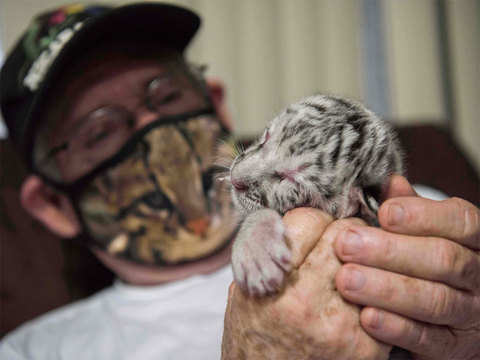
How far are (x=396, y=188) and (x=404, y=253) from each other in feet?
0.40

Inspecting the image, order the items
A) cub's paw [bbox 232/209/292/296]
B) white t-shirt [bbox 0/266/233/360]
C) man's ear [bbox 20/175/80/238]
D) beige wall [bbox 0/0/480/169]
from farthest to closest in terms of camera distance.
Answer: beige wall [bbox 0/0/480/169], man's ear [bbox 20/175/80/238], white t-shirt [bbox 0/266/233/360], cub's paw [bbox 232/209/292/296]

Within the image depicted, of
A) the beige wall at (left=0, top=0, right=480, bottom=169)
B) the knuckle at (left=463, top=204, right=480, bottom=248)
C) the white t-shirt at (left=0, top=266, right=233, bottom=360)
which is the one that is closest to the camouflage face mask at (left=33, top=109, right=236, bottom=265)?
the white t-shirt at (left=0, top=266, right=233, bottom=360)

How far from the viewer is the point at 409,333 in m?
0.59

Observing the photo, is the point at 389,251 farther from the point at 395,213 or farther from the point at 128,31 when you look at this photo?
the point at 128,31

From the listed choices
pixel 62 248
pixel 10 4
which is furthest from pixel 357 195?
pixel 10 4

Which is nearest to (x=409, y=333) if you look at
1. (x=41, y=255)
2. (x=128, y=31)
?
(x=128, y=31)

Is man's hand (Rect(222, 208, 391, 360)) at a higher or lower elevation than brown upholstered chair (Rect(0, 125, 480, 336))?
higher

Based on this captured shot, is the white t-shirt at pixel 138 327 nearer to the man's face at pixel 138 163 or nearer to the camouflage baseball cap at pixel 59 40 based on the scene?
the man's face at pixel 138 163

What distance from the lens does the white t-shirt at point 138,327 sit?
1105 mm

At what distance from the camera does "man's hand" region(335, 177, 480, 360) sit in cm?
57

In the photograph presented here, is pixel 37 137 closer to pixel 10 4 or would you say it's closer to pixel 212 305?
pixel 212 305

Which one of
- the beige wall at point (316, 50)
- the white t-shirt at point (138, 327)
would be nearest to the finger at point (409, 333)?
the white t-shirt at point (138, 327)

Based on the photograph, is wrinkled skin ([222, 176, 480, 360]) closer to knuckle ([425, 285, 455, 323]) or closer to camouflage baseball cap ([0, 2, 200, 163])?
knuckle ([425, 285, 455, 323])

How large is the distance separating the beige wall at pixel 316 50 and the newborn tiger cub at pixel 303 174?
5.73 ft
